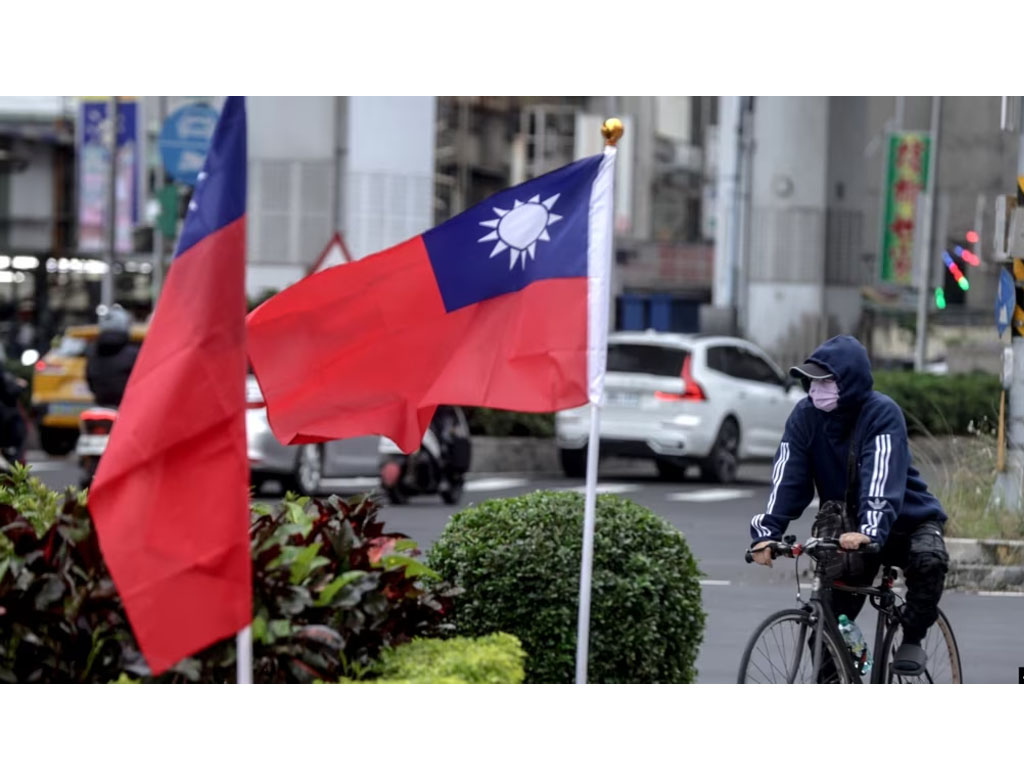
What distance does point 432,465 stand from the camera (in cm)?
1827

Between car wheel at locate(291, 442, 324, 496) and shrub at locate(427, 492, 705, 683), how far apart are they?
11.1 m

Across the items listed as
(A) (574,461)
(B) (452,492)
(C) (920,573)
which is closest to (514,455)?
(A) (574,461)

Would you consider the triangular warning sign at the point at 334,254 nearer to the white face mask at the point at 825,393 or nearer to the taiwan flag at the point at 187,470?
the white face mask at the point at 825,393

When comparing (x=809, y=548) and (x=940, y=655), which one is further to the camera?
(x=940, y=655)

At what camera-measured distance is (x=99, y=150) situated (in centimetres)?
4000

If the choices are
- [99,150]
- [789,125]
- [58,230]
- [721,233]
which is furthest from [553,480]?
[58,230]

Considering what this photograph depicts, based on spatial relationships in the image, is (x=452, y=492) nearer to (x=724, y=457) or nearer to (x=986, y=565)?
(x=724, y=457)

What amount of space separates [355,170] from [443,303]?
19.6 meters

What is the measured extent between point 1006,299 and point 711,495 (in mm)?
7110

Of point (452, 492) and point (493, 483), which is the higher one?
point (452, 492)

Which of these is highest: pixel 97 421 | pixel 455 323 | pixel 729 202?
pixel 729 202

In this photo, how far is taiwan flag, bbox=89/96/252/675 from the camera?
489 centimetres

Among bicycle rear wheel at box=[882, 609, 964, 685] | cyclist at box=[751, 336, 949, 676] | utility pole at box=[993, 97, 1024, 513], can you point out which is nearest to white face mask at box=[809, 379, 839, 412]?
cyclist at box=[751, 336, 949, 676]

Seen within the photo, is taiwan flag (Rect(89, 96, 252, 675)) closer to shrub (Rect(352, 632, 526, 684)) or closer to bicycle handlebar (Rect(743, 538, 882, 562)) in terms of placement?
shrub (Rect(352, 632, 526, 684))
